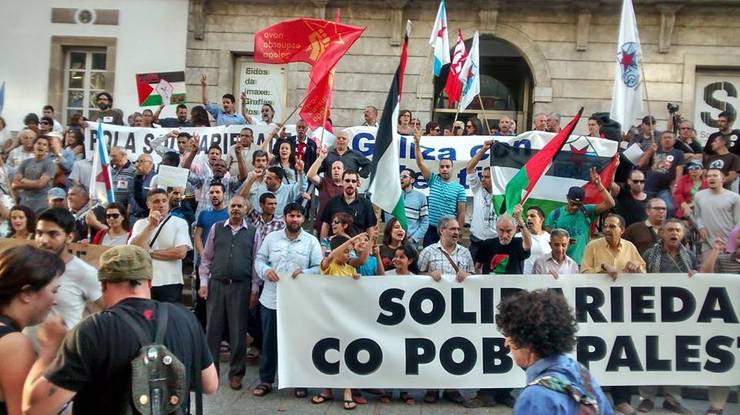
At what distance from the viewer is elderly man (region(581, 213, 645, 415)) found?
7.07m

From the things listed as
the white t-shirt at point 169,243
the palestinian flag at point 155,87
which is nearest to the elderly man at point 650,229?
the white t-shirt at point 169,243

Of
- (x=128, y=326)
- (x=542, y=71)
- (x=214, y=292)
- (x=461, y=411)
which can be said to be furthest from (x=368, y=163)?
(x=128, y=326)

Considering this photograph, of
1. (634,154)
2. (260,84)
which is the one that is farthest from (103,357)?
(260,84)

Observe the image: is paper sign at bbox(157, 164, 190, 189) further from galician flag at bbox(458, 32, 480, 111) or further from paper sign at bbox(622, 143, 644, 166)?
paper sign at bbox(622, 143, 644, 166)

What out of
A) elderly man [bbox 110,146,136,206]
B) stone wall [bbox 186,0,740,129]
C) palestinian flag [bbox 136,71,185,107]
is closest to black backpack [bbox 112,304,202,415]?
elderly man [bbox 110,146,136,206]

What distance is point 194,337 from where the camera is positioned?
3.35 meters

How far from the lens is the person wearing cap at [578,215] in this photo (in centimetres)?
851

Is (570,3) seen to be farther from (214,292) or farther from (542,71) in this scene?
(214,292)

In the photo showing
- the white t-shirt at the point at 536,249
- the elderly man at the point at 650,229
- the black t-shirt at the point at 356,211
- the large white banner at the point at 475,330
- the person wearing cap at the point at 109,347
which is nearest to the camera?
the person wearing cap at the point at 109,347

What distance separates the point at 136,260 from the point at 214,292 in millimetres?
4317

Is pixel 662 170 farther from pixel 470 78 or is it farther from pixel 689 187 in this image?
pixel 470 78

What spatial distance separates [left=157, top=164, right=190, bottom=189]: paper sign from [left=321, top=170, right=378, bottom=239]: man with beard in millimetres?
1886

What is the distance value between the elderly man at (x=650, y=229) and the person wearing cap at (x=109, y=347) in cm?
586

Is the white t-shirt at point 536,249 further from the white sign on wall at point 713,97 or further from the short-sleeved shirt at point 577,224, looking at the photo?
the white sign on wall at point 713,97
